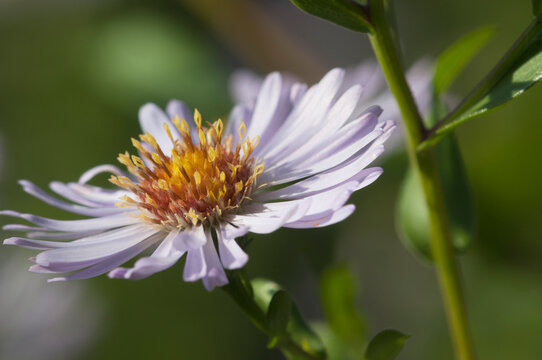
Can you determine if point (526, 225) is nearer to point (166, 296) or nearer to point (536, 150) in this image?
point (536, 150)

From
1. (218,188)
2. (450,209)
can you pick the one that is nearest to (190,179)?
(218,188)

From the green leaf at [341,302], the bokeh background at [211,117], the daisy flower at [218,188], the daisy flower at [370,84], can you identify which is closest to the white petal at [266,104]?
the daisy flower at [218,188]

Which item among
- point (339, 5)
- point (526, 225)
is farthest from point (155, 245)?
point (526, 225)

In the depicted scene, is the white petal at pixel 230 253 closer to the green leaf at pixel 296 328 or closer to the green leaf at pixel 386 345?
the green leaf at pixel 296 328

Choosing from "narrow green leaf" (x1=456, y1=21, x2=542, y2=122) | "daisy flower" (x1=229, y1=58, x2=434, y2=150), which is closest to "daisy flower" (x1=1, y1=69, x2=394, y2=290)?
"narrow green leaf" (x1=456, y1=21, x2=542, y2=122)

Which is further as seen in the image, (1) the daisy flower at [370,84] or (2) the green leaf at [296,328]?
(1) the daisy flower at [370,84]

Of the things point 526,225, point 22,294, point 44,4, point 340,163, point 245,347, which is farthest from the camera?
point 44,4

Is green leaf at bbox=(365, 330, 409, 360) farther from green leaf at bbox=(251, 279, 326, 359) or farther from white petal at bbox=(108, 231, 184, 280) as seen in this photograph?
white petal at bbox=(108, 231, 184, 280)

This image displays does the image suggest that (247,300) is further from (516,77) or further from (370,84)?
(370,84)
